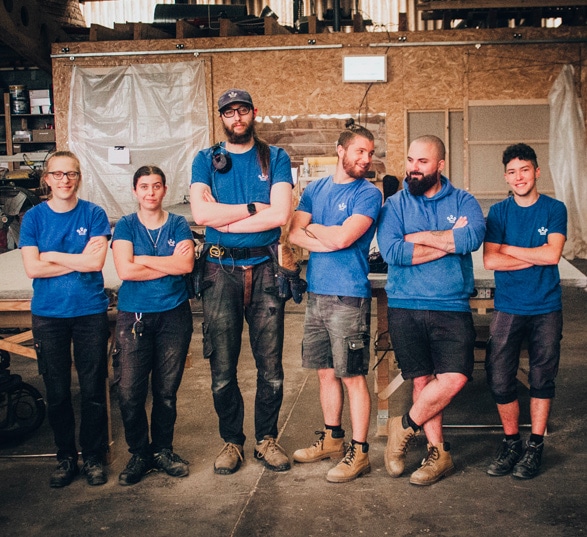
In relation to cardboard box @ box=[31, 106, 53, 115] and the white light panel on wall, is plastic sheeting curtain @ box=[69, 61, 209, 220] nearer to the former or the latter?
cardboard box @ box=[31, 106, 53, 115]

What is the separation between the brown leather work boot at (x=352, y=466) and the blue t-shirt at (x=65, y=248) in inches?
53.9

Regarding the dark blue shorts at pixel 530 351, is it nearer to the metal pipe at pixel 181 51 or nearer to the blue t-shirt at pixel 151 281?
the blue t-shirt at pixel 151 281

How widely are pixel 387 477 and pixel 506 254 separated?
123 cm

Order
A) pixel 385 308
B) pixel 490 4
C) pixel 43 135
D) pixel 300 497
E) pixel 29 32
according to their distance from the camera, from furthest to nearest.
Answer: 1. pixel 43 135
2. pixel 29 32
3. pixel 490 4
4. pixel 385 308
5. pixel 300 497

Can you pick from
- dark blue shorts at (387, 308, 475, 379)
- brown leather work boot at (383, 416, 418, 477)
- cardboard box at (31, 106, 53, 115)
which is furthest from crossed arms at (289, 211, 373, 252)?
cardboard box at (31, 106, 53, 115)

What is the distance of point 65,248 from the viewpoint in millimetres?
3871

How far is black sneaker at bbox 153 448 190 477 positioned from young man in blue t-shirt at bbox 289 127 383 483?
0.72 meters

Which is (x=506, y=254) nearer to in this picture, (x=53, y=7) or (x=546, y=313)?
(x=546, y=313)

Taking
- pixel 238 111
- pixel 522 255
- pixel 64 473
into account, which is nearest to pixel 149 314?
pixel 64 473

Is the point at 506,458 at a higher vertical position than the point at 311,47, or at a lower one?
lower

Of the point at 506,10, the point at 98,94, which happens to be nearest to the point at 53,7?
the point at 98,94

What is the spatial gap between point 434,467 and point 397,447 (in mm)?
207

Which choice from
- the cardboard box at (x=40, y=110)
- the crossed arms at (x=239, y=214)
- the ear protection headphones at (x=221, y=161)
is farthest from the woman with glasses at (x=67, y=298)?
the cardboard box at (x=40, y=110)

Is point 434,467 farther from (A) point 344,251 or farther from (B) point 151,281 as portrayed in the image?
(B) point 151,281
